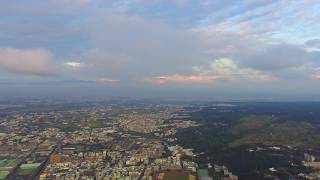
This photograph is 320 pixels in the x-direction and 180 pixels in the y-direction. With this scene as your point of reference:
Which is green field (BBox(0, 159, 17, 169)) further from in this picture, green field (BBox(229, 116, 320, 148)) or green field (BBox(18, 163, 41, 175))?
green field (BBox(229, 116, 320, 148))

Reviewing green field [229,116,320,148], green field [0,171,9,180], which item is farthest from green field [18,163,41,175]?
green field [229,116,320,148]

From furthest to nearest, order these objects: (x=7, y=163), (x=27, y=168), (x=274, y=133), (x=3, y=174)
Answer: (x=274, y=133)
(x=7, y=163)
(x=27, y=168)
(x=3, y=174)

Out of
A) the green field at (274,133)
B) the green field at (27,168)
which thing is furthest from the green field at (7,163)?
the green field at (274,133)

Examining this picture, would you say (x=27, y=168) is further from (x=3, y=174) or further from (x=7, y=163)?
(x=7, y=163)

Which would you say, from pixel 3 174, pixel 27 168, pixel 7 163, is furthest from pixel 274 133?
pixel 3 174

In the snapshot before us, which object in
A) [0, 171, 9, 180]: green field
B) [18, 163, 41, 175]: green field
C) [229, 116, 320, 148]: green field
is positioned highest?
[229, 116, 320, 148]: green field

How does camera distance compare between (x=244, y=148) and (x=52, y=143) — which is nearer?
(x=244, y=148)

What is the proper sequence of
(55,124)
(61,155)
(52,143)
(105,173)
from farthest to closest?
(55,124), (52,143), (61,155), (105,173)

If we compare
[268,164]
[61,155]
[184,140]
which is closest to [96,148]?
[61,155]

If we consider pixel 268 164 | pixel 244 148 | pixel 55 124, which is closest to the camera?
pixel 268 164

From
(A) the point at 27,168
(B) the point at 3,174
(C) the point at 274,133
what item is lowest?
(B) the point at 3,174

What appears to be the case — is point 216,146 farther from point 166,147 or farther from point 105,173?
point 105,173
